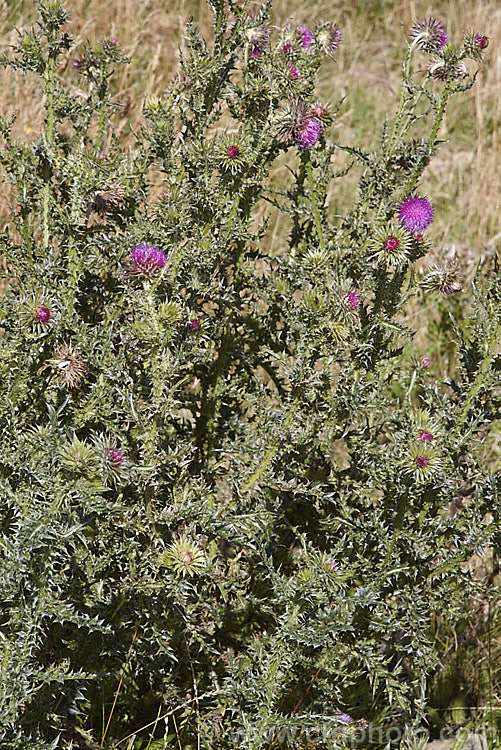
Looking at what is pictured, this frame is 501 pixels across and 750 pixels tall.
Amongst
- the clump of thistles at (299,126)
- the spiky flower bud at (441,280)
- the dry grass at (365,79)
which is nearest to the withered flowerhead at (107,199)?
the clump of thistles at (299,126)

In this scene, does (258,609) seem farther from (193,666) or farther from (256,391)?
(256,391)

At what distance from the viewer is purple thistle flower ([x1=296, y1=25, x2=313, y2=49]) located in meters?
2.53

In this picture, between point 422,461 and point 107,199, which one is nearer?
point 422,461

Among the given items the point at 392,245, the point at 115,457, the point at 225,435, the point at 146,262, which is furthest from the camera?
the point at 225,435

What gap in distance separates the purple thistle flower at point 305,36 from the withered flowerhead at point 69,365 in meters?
1.23

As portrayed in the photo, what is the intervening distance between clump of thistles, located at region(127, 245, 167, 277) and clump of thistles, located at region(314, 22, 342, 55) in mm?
983

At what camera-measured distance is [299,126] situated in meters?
2.39

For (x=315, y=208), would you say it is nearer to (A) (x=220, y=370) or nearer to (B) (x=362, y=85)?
(A) (x=220, y=370)

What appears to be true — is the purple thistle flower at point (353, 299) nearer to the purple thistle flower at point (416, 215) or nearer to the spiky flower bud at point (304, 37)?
the purple thistle flower at point (416, 215)

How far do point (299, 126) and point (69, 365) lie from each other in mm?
996

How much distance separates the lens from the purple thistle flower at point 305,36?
253 cm

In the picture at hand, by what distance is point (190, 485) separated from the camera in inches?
92.5

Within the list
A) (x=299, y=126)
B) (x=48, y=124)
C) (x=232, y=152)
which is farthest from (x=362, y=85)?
(x=232, y=152)

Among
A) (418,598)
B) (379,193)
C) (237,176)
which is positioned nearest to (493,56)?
(379,193)
